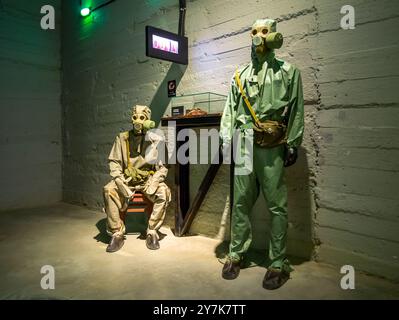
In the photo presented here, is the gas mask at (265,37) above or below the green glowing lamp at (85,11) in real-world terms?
below

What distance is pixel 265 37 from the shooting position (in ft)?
7.28

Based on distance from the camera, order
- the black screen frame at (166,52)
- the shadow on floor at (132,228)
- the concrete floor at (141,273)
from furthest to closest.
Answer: the shadow on floor at (132,228), the black screen frame at (166,52), the concrete floor at (141,273)

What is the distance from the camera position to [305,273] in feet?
7.92

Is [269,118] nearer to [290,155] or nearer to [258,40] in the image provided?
[290,155]

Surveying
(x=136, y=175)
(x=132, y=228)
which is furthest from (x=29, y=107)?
(x=136, y=175)

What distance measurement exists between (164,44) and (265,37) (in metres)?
1.36

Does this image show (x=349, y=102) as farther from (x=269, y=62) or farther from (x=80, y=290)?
(x=80, y=290)

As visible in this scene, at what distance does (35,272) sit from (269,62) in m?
2.46

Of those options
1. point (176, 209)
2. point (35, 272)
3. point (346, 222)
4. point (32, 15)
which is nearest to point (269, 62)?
point (346, 222)

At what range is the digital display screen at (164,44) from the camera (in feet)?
10.2

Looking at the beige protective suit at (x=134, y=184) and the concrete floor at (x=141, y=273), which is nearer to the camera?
the concrete floor at (x=141, y=273)

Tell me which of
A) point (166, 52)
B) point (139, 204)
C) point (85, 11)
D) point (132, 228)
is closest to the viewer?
point (139, 204)

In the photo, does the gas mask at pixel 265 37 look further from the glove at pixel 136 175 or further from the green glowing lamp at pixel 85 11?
the green glowing lamp at pixel 85 11

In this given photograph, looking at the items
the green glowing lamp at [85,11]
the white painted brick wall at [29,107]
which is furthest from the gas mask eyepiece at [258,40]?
the white painted brick wall at [29,107]
